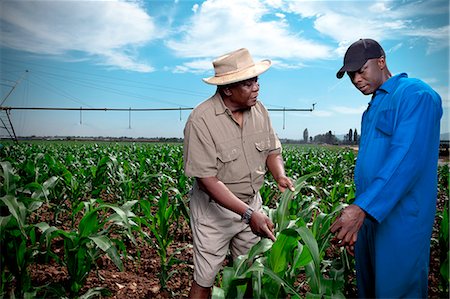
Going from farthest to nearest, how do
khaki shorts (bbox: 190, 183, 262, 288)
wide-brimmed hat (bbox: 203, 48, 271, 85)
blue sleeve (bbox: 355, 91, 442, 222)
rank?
khaki shorts (bbox: 190, 183, 262, 288) < wide-brimmed hat (bbox: 203, 48, 271, 85) < blue sleeve (bbox: 355, 91, 442, 222)

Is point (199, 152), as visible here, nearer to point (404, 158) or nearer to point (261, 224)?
point (261, 224)

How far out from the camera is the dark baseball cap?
1851 millimetres

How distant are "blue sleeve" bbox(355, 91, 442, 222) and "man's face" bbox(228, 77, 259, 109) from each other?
816 millimetres

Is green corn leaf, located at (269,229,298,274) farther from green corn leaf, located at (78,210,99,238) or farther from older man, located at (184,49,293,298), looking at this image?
green corn leaf, located at (78,210,99,238)

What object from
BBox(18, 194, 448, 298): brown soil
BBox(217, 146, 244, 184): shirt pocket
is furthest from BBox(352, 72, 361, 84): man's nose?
BBox(18, 194, 448, 298): brown soil

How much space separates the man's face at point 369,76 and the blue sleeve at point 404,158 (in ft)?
0.78

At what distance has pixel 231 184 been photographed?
235cm

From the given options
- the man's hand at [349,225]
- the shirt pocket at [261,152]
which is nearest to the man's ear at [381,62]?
the man's hand at [349,225]

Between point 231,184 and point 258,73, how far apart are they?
2.28ft

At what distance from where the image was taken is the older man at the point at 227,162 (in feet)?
7.07

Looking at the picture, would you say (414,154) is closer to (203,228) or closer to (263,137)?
(263,137)

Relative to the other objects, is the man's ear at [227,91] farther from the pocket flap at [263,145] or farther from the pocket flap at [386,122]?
the pocket flap at [386,122]

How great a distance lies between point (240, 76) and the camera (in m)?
2.12

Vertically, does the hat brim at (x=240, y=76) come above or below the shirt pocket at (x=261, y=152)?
above
